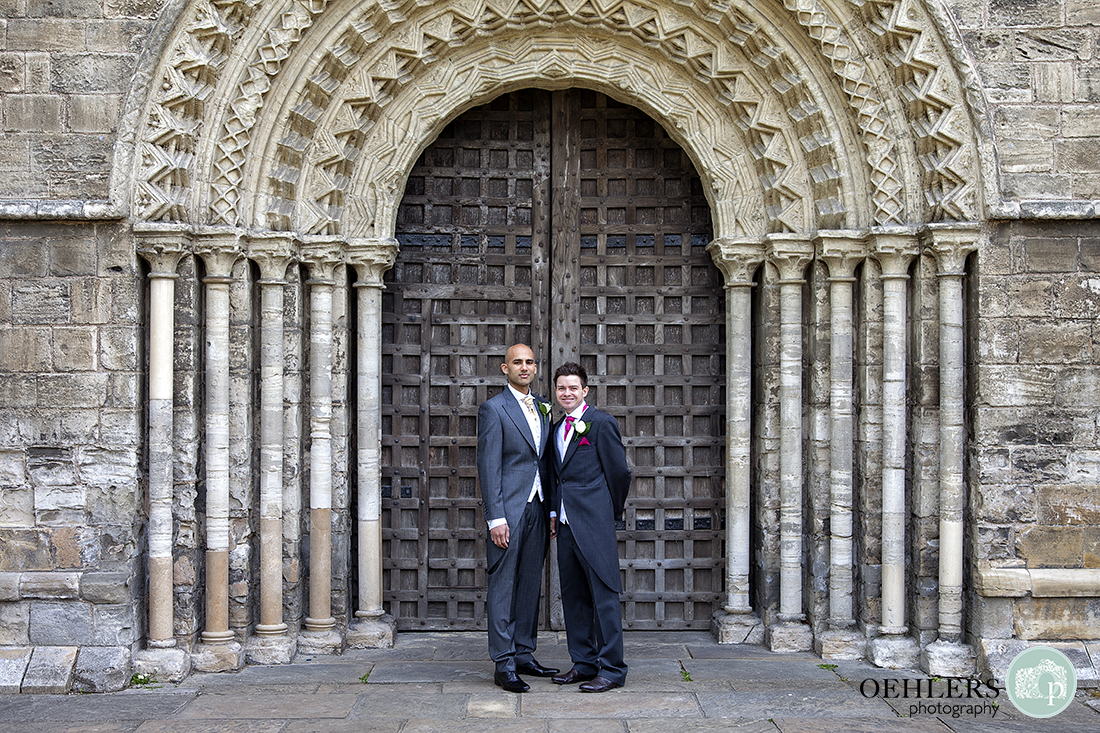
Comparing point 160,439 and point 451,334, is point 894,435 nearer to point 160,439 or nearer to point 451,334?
point 451,334

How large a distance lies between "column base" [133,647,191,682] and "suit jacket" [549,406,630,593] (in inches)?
85.7

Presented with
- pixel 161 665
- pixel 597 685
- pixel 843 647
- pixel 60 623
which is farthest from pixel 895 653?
pixel 60 623

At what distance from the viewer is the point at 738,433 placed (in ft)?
19.1

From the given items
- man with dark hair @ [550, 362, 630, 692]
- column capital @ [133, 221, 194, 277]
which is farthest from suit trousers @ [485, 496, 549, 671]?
column capital @ [133, 221, 194, 277]

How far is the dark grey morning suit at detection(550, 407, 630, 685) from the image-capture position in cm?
482

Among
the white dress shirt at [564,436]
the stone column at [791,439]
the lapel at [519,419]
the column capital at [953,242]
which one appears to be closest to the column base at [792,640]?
the stone column at [791,439]

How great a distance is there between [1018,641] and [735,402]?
6.40ft

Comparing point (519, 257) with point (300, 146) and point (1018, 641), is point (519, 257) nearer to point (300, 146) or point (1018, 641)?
point (300, 146)

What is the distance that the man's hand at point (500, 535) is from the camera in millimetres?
4812

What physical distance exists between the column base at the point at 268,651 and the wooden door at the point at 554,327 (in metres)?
0.86

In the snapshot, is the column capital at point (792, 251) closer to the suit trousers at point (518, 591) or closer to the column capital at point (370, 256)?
the suit trousers at point (518, 591)

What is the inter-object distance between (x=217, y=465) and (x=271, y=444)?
1.02ft

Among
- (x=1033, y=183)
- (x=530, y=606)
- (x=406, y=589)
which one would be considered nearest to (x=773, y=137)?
(x=1033, y=183)

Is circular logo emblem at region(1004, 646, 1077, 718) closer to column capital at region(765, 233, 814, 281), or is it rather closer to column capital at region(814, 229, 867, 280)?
column capital at region(814, 229, 867, 280)
